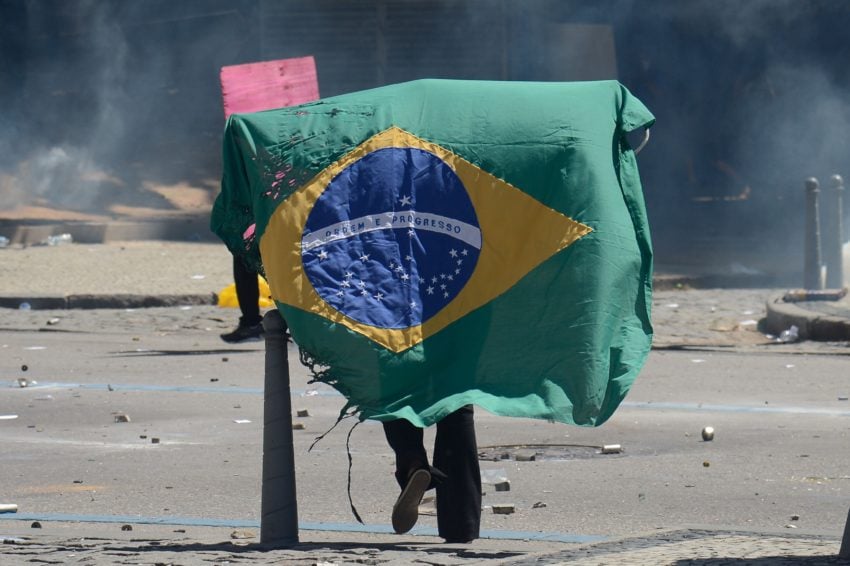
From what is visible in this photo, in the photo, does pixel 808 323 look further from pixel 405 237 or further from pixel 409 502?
pixel 409 502

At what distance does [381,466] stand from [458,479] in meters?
1.89

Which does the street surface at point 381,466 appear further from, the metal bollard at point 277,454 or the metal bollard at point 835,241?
the metal bollard at point 835,241

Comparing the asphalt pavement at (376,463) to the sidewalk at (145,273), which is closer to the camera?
the asphalt pavement at (376,463)

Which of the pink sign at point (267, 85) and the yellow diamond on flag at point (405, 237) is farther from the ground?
the pink sign at point (267, 85)

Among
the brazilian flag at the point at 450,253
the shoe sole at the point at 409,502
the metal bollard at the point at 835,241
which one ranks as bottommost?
the shoe sole at the point at 409,502

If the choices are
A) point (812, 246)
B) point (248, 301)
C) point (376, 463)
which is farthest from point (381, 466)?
point (812, 246)

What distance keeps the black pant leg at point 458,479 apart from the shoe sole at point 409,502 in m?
0.20

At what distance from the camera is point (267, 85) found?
10.7 meters

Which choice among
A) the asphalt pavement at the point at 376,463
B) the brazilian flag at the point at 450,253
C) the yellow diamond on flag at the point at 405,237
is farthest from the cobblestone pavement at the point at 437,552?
the yellow diamond on flag at the point at 405,237

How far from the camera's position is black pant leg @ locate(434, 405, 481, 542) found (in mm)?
5246

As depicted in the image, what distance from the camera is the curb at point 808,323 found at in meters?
11.7

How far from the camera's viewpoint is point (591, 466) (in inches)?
280

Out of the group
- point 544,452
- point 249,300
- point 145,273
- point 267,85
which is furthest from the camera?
point 145,273

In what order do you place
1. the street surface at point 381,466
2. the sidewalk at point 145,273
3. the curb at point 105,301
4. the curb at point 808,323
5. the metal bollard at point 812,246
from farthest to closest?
the curb at point 105,301, the metal bollard at point 812,246, the sidewalk at point 145,273, the curb at point 808,323, the street surface at point 381,466
